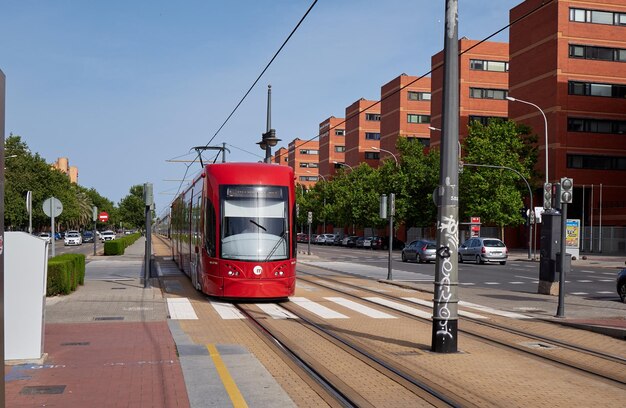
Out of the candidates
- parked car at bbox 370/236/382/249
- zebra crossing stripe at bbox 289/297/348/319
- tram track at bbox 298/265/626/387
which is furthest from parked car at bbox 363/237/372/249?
tram track at bbox 298/265/626/387

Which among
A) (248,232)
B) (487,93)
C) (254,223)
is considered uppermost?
(487,93)

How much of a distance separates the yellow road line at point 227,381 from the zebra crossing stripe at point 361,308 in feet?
18.1

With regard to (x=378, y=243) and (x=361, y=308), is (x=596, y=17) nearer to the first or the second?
(x=378, y=243)

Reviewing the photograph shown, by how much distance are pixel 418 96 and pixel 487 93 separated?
57.0 ft

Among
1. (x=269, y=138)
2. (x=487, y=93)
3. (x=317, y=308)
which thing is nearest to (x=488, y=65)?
(x=487, y=93)

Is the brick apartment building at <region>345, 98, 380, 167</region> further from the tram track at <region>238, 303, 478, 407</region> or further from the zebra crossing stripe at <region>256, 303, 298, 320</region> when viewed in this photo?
the tram track at <region>238, 303, 478, 407</region>

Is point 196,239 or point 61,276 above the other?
point 196,239

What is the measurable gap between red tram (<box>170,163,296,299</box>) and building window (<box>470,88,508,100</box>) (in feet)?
223

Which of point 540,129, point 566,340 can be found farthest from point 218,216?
point 540,129

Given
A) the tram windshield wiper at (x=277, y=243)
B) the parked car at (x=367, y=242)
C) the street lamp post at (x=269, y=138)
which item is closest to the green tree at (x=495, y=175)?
the parked car at (x=367, y=242)

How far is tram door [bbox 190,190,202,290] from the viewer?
18.3m

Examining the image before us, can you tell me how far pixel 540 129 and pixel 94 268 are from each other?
45.0 m

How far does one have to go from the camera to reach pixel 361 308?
53.9 ft

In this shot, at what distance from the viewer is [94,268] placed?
31359mm
